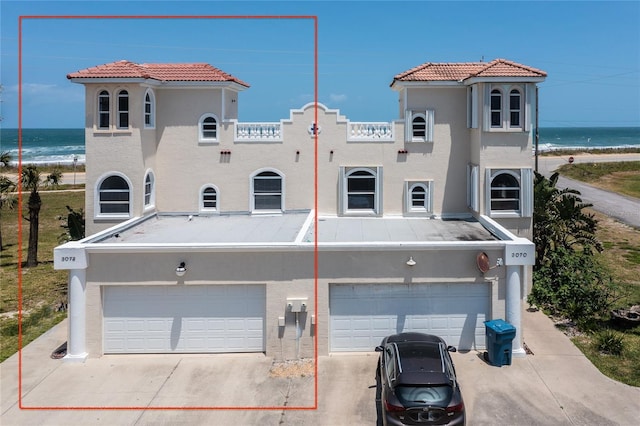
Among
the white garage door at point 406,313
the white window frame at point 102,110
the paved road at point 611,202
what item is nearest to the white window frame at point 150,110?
the white window frame at point 102,110

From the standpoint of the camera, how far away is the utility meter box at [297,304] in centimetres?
1581

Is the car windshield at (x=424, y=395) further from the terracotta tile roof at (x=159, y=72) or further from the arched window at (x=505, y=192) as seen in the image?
the terracotta tile roof at (x=159, y=72)

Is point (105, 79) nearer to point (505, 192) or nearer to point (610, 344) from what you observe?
point (505, 192)

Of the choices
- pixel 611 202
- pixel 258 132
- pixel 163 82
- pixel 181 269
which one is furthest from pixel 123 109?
pixel 611 202

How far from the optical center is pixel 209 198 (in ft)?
72.5

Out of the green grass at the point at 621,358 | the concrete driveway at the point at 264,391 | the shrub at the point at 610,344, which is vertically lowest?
the concrete driveway at the point at 264,391

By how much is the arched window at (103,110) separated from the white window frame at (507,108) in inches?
526

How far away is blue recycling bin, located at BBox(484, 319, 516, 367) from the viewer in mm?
15164

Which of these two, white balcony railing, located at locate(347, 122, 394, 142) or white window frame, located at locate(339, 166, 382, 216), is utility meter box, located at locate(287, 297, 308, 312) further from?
white balcony railing, located at locate(347, 122, 394, 142)

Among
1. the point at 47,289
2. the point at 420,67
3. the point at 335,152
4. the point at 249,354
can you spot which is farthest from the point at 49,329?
the point at 420,67

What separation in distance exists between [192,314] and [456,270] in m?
7.66

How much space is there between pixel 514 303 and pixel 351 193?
8.09 meters

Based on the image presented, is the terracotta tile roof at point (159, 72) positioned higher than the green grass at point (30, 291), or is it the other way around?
the terracotta tile roof at point (159, 72)

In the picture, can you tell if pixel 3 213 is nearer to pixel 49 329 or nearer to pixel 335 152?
pixel 49 329
